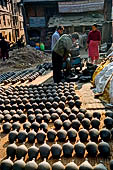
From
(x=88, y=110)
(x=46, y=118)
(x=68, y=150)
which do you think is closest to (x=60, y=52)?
(x=88, y=110)

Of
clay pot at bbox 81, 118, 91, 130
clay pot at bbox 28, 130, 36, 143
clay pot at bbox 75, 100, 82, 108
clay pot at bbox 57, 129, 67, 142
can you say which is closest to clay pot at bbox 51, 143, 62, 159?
clay pot at bbox 57, 129, 67, 142

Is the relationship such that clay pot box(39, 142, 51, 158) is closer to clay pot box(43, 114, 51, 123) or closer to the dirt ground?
the dirt ground

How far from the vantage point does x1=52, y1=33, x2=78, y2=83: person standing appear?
7957 millimetres

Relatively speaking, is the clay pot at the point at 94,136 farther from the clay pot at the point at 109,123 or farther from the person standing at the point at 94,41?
the person standing at the point at 94,41

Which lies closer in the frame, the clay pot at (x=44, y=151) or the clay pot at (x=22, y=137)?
the clay pot at (x=44, y=151)

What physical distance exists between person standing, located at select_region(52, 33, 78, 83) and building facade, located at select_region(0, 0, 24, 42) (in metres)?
15.6

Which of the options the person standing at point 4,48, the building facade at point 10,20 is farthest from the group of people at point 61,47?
the building facade at point 10,20

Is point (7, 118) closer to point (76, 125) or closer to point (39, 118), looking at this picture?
point (39, 118)

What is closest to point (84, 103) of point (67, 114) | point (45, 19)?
point (67, 114)

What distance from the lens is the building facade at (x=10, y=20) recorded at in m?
22.9

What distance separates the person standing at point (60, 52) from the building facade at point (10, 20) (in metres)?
15.6

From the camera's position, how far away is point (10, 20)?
26.0 m

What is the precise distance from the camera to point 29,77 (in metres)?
10.1

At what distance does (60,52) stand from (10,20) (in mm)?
20341
